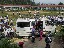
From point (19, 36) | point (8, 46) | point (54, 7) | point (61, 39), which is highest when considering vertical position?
point (8, 46)

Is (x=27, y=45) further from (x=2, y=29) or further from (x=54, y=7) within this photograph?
(x=54, y=7)

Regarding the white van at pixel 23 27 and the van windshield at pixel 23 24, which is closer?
the white van at pixel 23 27

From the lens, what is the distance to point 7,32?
23797mm

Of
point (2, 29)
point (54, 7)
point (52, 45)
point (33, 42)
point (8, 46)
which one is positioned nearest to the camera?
point (8, 46)

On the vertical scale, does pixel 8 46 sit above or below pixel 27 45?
above

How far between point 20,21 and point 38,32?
1.82 metres

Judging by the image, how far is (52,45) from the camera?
20250 millimetres

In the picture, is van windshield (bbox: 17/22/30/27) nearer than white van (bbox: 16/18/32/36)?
No

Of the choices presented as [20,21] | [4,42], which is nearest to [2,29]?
[20,21]

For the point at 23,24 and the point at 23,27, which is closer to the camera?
the point at 23,27

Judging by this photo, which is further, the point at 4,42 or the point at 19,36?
the point at 19,36

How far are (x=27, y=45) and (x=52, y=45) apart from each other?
185cm

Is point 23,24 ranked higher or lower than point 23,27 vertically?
higher

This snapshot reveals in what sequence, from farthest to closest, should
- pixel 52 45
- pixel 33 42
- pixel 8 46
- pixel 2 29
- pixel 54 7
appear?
pixel 54 7 → pixel 2 29 → pixel 33 42 → pixel 52 45 → pixel 8 46
